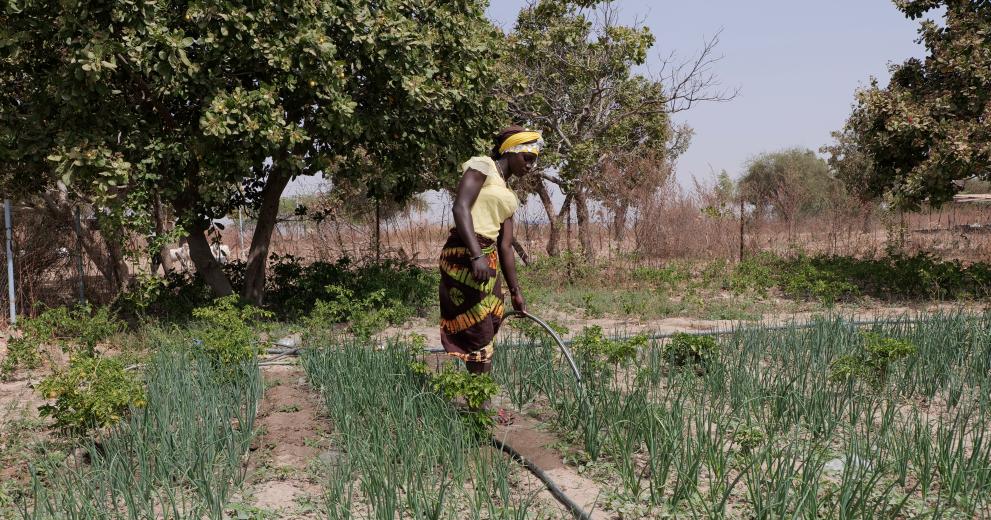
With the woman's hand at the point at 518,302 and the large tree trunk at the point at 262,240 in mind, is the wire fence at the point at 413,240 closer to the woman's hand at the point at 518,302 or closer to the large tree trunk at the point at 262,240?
the large tree trunk at the point at 262,240

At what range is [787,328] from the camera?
5695 millimetres

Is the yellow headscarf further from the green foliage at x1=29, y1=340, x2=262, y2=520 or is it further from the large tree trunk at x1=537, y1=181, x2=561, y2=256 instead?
the large tree trunk at x1=537, y1=181, x2=561, y2=256

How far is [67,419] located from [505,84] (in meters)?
8.73

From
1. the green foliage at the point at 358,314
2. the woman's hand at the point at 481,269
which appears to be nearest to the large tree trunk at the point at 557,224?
the green foliage at the point at 358,314

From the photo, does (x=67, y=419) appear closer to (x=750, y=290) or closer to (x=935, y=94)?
(x=750, y=290)

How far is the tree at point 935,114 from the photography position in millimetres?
9297

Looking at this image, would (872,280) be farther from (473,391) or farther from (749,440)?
(473,391)

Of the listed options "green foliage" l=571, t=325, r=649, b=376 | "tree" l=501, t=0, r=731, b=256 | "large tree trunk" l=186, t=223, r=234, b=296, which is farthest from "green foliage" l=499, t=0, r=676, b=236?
"green foliage" l=571, t=325, r=649, b=376

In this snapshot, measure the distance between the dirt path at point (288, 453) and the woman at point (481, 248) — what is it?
0.94 metres

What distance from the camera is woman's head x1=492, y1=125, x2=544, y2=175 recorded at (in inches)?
163

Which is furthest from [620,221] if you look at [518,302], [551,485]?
[551,485]

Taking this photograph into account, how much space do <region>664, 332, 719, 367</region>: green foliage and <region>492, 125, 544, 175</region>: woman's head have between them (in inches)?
66.4

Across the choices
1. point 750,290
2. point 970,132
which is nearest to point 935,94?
point 970,132

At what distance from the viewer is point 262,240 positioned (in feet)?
29.0
